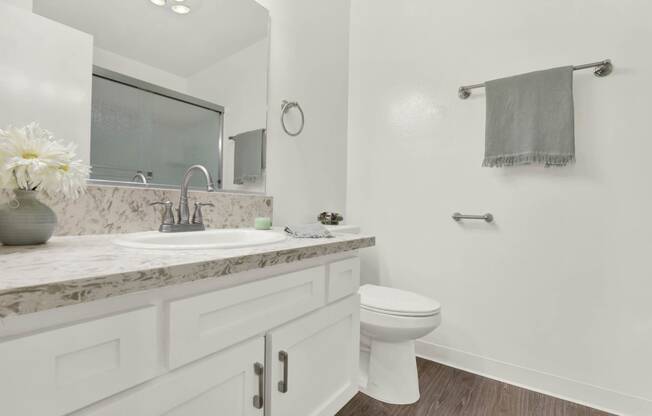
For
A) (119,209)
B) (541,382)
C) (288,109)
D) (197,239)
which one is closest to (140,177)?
(119,209)

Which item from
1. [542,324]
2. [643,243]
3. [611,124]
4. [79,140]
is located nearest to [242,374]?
[79,140]

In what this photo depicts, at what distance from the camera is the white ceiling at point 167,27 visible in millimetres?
1006

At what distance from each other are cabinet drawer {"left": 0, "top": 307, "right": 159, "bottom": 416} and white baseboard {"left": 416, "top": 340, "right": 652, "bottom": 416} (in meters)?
1.75

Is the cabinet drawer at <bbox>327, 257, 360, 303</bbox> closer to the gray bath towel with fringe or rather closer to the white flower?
the white flower

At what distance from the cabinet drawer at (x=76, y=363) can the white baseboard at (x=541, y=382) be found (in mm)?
1754

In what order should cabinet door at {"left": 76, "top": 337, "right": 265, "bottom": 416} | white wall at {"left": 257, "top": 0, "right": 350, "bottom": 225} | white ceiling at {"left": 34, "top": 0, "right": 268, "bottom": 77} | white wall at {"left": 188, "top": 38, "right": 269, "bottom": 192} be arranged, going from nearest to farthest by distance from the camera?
cabinet door at {"left": 76, "top": 337, "right": 265, "bottom": 416} < white ceiling at {"left": 34, "top": 0, "right": 268, "bottom": 77} < white wall at {"left": 188, "top": 38, "right": 269, "bottom": 192} < white wall at {"left": 257, "top": 0, "right": 350, "bottom": 225}

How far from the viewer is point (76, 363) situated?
478 mm

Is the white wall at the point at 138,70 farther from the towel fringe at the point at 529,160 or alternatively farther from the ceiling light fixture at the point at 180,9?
the towel fringe at the point at 529,160

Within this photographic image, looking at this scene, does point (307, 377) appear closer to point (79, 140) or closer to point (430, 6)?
point (79, 140)

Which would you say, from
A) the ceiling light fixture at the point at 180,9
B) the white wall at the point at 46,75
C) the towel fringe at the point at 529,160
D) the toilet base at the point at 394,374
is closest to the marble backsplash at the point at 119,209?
the white wall at the point at 46,75

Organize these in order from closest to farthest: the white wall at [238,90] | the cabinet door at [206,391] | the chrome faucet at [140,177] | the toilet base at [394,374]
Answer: the cabinet door at [206,391]
the chrome faucet at [140,177]
the white wall at [238,90]
the toilet base at [394,374]

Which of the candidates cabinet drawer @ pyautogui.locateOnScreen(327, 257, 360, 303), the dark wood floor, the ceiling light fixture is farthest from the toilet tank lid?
the ceiling light fixture

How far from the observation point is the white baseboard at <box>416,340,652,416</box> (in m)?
1.41

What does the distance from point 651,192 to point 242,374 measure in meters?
1.80
